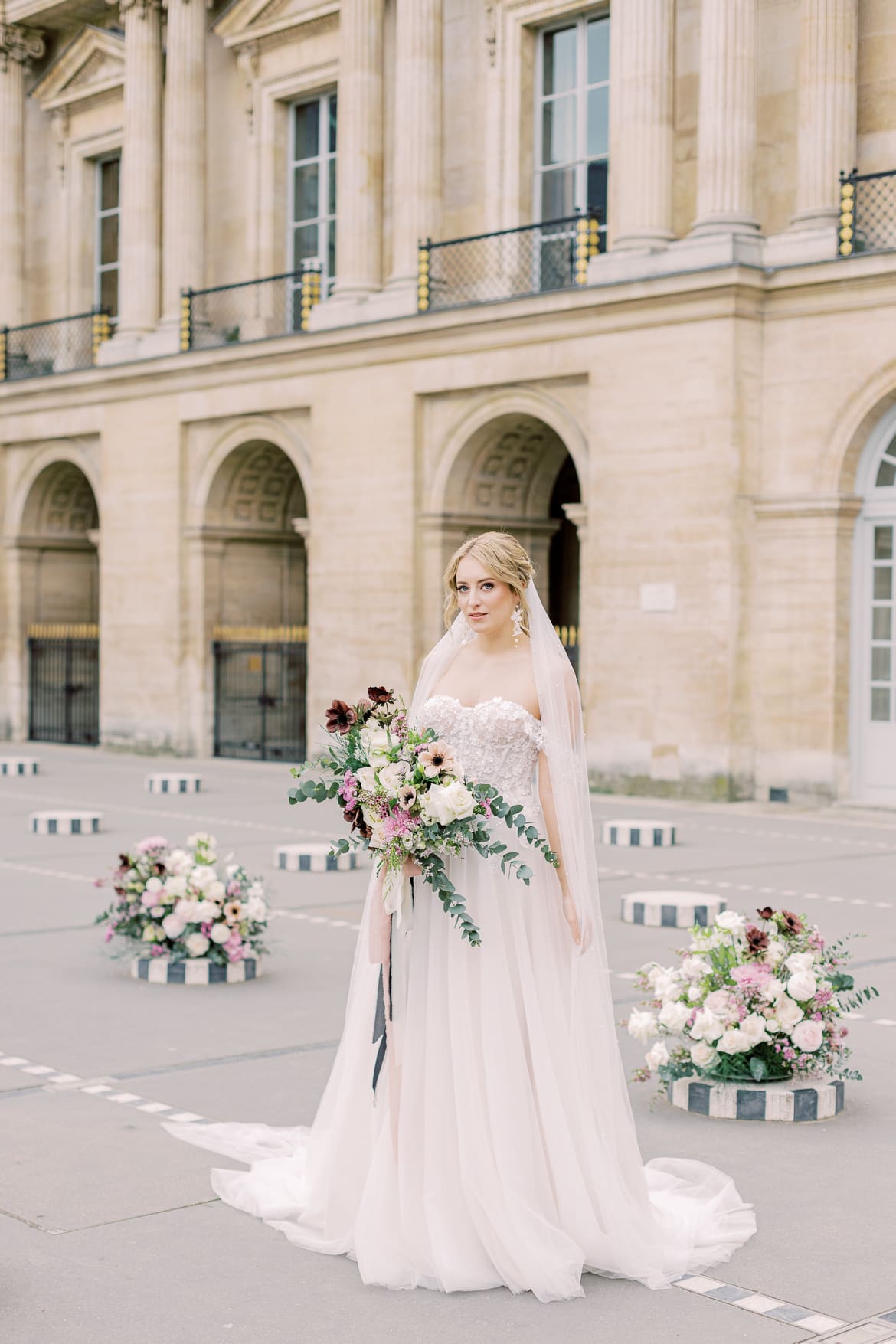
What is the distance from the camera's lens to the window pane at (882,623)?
2119cm

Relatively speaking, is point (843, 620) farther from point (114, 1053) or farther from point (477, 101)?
point (114, 1053)

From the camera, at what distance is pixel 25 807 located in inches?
814

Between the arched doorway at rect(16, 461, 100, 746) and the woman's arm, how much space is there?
89.9 feet

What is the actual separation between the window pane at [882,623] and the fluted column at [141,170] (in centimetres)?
1462

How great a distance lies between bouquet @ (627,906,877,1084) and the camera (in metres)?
7.19

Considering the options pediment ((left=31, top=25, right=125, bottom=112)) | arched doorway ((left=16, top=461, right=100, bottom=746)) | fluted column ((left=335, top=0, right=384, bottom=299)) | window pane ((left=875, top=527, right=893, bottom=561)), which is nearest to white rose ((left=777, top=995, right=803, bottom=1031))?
window pane ((left=875, top=527, right=893, bottom=561))

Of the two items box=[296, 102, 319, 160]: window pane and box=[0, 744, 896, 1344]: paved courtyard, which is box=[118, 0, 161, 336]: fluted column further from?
box=[0, 744, 896, 1344]: paved courtyard

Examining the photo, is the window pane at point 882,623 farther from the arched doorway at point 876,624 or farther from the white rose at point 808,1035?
the white rose at point 808,1035

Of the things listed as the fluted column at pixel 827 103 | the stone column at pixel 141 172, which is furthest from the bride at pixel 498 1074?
the stone column at pixel 141 172

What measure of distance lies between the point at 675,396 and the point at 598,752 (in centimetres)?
446

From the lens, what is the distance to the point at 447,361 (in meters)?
25.0

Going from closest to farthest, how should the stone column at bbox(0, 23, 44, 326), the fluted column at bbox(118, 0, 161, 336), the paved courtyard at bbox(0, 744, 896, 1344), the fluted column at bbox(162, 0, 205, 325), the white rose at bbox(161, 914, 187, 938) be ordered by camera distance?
the paved courtyard at bbox(0, 744, 896, 1344), the white rose at bbox(161, 914, 187, 938), the fluted column at bbox(162, 0, 205, 325), the fluted column at bbox(118, 0, 161, 336), the stone column at bbox(0, 23, 44, 326)

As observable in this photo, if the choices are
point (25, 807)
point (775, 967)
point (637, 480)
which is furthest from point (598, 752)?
point (775, 967)

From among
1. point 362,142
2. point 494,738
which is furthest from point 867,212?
point 494,738
